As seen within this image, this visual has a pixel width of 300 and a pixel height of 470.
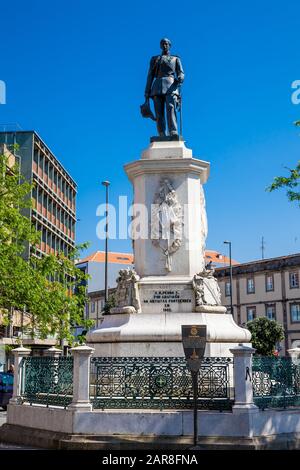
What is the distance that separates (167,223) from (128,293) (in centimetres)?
199

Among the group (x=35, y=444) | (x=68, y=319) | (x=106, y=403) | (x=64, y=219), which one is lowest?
(x=35, y=444)

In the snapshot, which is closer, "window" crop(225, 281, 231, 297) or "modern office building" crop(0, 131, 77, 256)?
"modern office building" crop(0, 131, 77, 256)

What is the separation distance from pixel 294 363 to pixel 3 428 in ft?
20.8

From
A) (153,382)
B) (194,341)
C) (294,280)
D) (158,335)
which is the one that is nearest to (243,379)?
(194,341)

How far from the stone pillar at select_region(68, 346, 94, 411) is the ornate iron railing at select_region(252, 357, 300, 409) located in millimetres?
3095

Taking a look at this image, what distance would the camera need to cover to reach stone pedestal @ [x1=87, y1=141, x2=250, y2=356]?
44.8ft

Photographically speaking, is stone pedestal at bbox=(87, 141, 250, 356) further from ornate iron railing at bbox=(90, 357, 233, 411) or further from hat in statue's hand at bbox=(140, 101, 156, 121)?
ornate iron railing at bbox=(90, 357, 233, 411)

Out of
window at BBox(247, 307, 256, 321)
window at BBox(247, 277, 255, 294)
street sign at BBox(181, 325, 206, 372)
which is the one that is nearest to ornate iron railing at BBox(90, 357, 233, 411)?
street sign at BBox(181, 325, 206, 372)

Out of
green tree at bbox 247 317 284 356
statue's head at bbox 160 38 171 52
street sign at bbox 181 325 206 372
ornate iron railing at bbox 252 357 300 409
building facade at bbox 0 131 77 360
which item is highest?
building facade at bbox 0 131 77 360
